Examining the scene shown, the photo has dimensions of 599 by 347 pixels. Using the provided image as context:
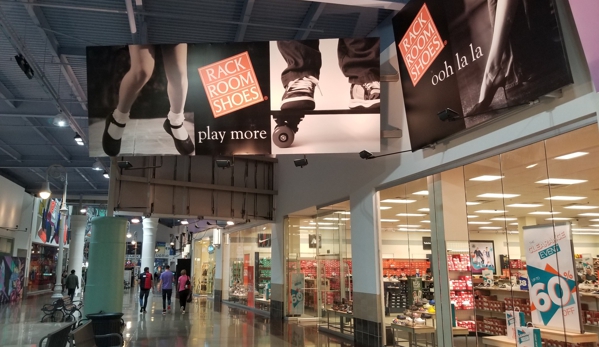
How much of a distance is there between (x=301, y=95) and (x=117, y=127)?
3.54m

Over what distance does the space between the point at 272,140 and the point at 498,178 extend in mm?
3940

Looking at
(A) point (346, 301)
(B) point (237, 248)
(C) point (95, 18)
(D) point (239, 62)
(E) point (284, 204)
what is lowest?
(A) point (346, 301)

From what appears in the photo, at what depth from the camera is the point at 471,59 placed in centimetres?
632

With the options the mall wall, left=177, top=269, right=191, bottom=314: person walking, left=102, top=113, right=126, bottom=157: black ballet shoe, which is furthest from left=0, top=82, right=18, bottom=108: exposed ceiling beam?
the mall wall

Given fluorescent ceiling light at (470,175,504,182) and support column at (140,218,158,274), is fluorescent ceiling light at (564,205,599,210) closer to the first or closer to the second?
fluorescent ceiling light at (470,175,504,182)

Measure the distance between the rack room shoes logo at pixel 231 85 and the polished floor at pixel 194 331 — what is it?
508 centimetres

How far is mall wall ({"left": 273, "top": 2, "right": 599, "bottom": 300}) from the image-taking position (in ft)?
16.8

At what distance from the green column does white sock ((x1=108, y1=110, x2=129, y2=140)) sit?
78.0 inches

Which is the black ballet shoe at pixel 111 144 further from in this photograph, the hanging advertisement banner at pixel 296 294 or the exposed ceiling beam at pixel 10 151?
the exposed ceiling beam at pixel 10 151

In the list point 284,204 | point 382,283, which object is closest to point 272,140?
point 382,283

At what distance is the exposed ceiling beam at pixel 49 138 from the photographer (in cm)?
1612

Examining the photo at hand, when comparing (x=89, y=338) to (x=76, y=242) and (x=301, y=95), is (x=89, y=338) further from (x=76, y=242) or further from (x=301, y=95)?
(x=76, y=242)

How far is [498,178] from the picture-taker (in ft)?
24.4

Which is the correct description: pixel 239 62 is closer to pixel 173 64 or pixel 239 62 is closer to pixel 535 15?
pixel 173 64
